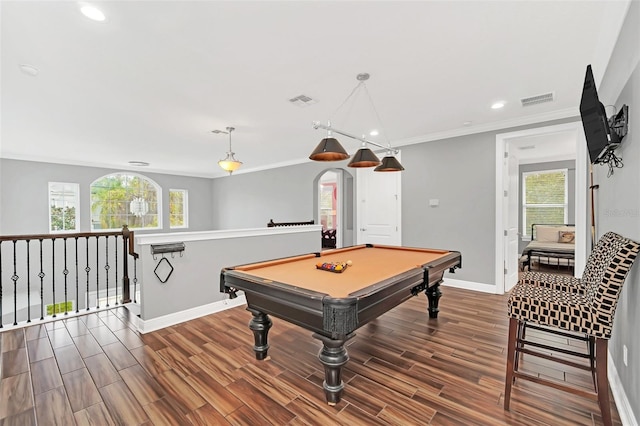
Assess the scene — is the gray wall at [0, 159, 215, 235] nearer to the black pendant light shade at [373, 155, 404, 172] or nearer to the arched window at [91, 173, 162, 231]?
the arched window at [91, 173, 162, 231]

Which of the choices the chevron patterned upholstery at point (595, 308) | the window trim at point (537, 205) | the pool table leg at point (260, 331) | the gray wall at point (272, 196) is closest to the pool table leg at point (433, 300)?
the chevron patterned upholstery at point (595, 308)

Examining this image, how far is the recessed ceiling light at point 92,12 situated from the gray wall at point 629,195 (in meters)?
3.22

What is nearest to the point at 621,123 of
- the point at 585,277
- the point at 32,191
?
the point at 585,277

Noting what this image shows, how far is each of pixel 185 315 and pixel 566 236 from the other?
7517 mm

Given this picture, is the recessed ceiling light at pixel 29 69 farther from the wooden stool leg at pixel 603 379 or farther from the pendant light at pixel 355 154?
the wooden stool leg at pixel 603 379

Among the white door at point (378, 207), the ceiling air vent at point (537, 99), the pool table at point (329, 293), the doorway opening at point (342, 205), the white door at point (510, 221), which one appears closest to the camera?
the pool table at point (329, 293)

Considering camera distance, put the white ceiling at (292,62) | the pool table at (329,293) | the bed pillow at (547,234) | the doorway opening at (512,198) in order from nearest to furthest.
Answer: the pool table at (329,293)
the white ceiling at (292,62)
the doorway opening at (512,198)
the bed pillow at (547,234)

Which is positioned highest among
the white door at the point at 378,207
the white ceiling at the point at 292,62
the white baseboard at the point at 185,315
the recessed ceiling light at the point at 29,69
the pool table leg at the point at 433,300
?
the white ceiling at the point at 292,62

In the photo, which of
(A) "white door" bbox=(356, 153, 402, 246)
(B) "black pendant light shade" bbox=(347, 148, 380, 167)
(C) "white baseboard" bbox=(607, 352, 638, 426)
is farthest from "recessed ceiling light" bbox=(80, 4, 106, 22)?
(A) "white door" bbox=(356, 153, 402, 246)

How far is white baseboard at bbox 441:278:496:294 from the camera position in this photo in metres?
4.31

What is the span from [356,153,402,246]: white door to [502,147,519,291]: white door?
1655 mm

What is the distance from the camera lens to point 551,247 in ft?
18.4

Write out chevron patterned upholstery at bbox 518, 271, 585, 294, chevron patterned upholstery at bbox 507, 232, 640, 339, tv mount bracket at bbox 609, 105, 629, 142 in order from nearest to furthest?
chevron patterned upholstery at bbox 507, 232, 640, 339
tv mount bracket at bbox 609, 105, 629, 142
chevron patterned upholstery at bbox 518, 271, 585, 294

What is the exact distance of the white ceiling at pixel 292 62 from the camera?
74.7 inches
